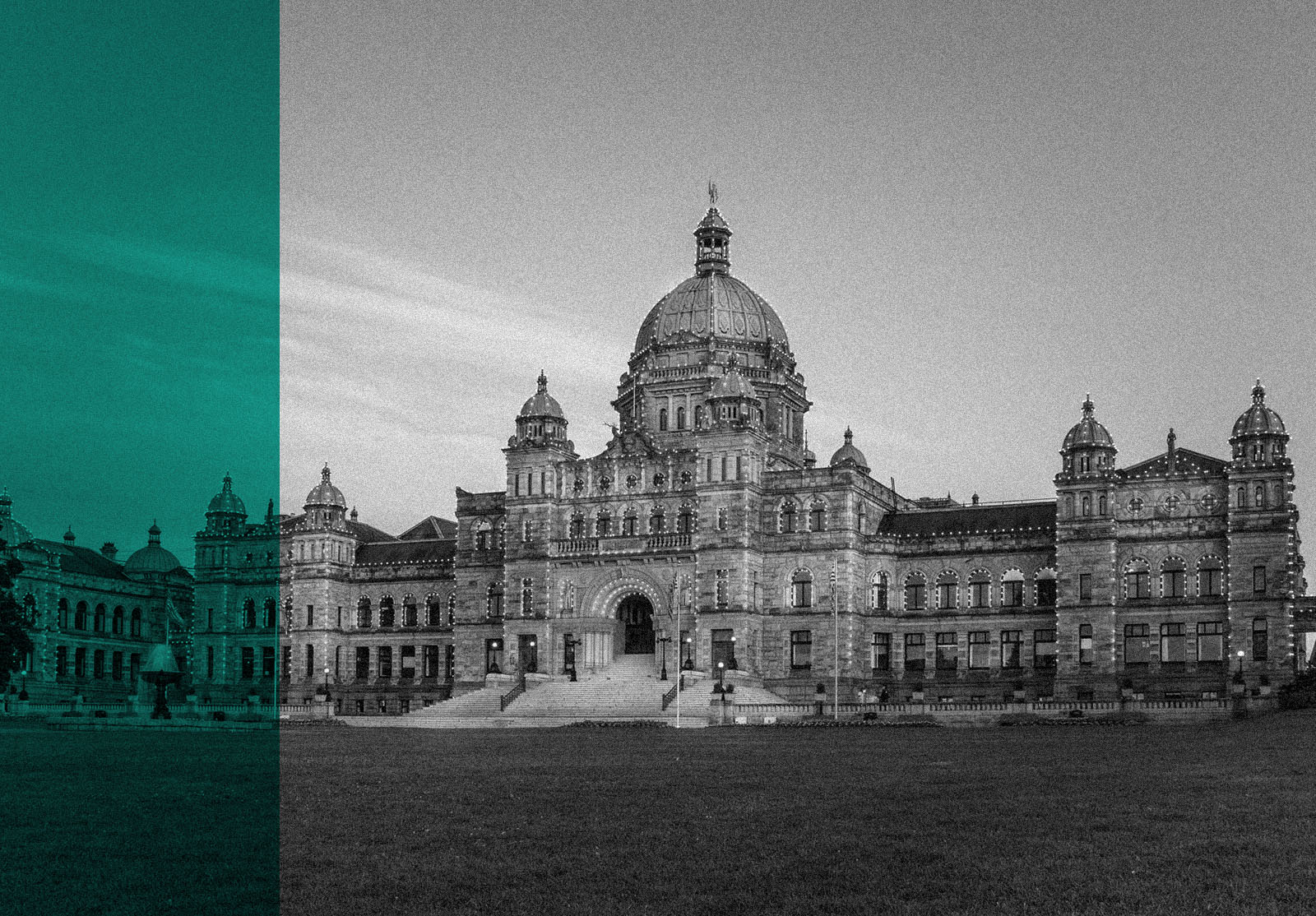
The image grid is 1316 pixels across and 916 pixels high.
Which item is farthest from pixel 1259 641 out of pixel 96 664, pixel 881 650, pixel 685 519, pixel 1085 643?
pixel 96 664

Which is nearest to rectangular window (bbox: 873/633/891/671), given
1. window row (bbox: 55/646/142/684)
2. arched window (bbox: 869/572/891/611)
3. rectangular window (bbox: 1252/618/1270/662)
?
arched window (bbox: 869/572/891/611)

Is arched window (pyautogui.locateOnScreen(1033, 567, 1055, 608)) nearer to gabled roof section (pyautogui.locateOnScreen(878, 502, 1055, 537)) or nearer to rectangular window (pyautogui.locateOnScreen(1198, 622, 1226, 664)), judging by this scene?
gabled roof section (pyautogui.locateOnScreen(878, 502, 1055, 537))

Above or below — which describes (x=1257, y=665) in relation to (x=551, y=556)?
below

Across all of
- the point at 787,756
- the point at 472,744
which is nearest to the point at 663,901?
the point at 787,756

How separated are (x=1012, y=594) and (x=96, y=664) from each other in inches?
2894

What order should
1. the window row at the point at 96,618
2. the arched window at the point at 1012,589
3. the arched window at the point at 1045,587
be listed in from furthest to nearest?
the window row at the point at 96,618
the arched window at the point at 1012,589
the arched window at the point at 1045,587

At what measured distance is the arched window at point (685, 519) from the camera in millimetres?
88562

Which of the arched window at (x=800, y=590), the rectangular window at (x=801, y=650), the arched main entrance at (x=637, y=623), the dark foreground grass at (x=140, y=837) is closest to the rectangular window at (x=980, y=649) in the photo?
the rectangular window at (x=801, y=650)

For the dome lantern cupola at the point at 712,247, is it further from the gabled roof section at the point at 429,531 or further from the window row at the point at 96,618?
the window row at the point at 96,618

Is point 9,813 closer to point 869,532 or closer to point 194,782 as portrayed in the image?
point 194,782

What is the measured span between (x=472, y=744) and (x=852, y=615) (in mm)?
39397

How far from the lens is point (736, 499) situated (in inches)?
3344

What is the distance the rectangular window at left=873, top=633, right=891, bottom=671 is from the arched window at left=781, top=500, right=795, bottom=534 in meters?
7.70

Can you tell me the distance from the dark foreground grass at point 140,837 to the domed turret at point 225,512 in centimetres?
7776
